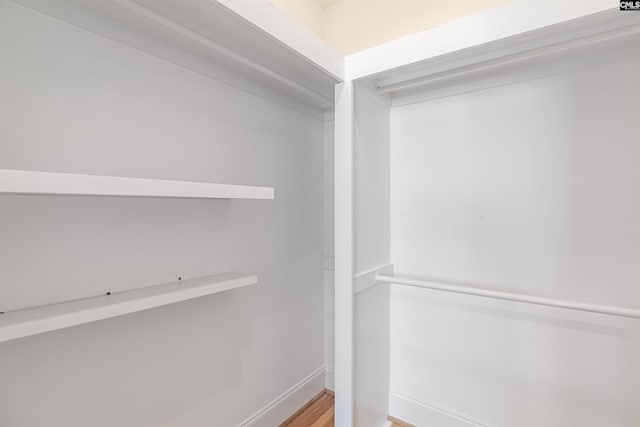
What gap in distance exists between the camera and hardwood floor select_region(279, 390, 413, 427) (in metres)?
1.73

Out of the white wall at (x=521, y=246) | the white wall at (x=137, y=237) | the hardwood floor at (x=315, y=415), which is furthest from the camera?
the hardwood floor at (x=315, y=415)

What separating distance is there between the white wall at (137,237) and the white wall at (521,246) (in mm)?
786

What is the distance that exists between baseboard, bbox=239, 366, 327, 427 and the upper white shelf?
1281 mm

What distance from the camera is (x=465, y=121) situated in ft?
5.20

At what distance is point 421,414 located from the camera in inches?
67.6

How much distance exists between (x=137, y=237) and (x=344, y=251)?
2.94 feet

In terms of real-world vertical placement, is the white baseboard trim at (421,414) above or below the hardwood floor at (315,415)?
above

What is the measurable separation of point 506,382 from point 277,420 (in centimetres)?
129

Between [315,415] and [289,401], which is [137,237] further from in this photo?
[315,415]

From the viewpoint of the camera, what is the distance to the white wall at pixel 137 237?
0.90 m

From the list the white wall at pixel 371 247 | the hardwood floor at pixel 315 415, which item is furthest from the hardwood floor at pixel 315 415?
the white wall at pixel 371 247

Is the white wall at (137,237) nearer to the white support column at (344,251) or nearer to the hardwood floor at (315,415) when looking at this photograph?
the hardwood floor at (315,415)

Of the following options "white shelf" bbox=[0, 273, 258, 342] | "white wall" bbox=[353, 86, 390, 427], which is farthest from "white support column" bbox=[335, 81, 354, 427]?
"white shelf" bbox=[0, 273, 258, 342]

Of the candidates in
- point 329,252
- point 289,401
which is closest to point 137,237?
point 329,252
